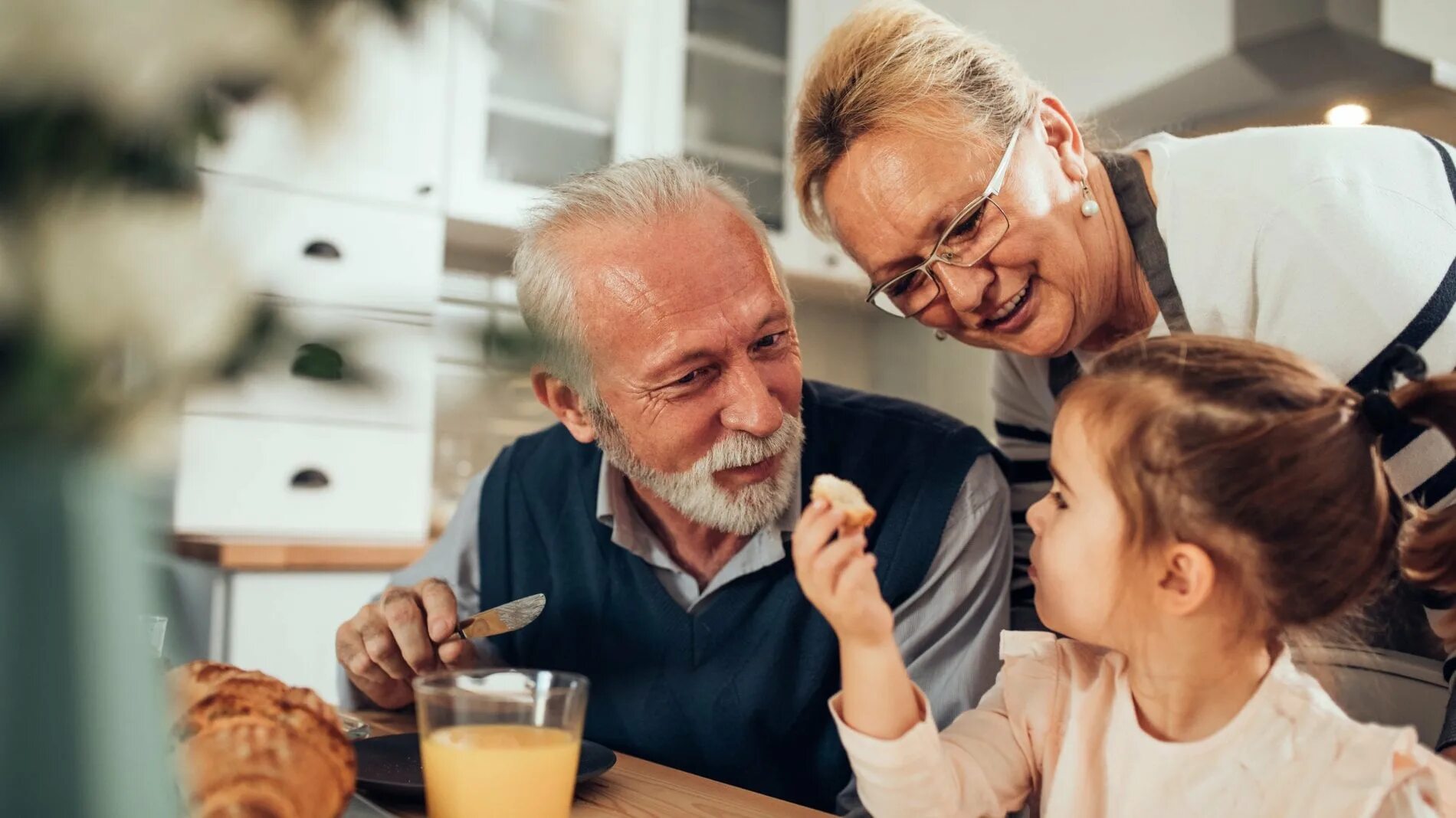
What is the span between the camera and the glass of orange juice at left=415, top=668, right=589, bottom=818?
2.25 ft

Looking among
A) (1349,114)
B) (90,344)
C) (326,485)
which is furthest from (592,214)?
(326,485)

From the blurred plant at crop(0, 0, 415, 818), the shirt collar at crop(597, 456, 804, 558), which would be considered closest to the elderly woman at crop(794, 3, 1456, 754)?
the shirt collar at crop(597, 456, 804, 558)


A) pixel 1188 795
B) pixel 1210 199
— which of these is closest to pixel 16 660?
pixel 1188 795

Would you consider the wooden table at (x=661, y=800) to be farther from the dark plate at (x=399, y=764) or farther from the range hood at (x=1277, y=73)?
the range hood at (x=1277, y=73)

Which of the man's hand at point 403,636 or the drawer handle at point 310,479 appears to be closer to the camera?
the man's hand at point 403,636

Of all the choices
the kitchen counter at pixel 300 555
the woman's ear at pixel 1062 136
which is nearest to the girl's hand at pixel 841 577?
the woman's ear at pixel 1062 136

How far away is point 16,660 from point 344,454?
229 cm

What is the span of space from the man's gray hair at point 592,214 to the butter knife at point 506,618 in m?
0.24

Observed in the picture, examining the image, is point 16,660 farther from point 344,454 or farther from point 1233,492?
point 344,454

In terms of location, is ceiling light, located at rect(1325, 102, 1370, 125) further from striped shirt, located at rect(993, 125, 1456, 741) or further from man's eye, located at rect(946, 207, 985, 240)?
man's eye, located at rect(946, 207, 985, 240)

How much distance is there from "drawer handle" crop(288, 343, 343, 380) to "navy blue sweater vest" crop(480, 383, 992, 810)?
0.87 m

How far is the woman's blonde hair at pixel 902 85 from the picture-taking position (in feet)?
3.26

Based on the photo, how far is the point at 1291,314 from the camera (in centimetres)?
81

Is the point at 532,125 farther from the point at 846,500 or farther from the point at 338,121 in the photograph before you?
the point at 338,121
